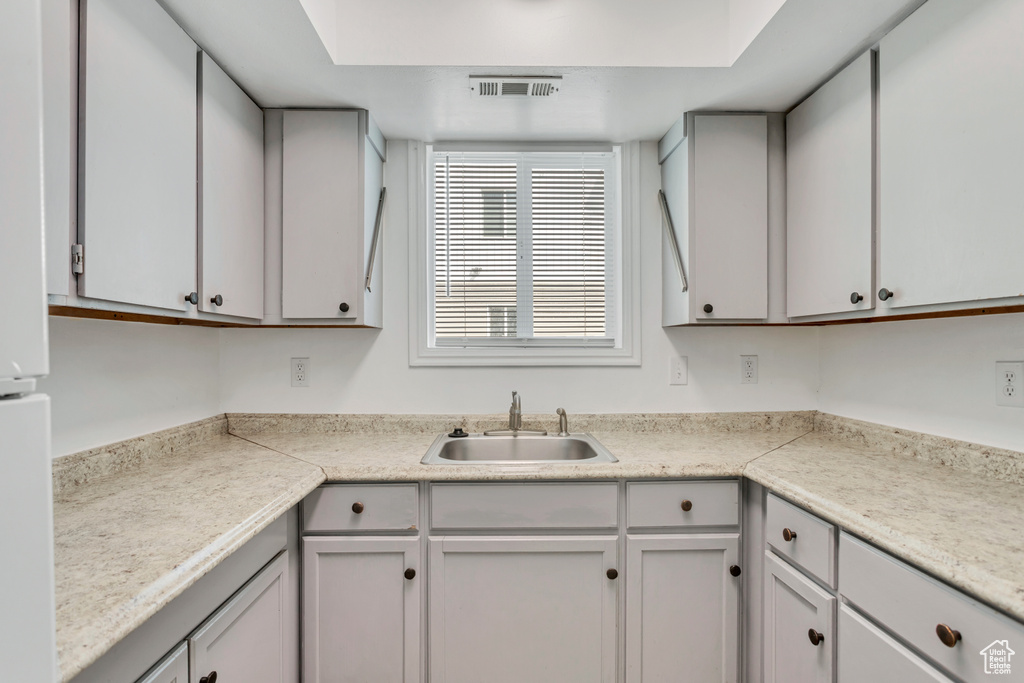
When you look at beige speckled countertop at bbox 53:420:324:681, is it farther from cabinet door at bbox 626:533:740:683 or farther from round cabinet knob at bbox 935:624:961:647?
round cabinet knob at bbox 935:624:961:647

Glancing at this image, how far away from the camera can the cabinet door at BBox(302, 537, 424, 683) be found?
1506 mm

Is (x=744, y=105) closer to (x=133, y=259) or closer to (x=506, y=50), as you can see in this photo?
(x=506, y=50)

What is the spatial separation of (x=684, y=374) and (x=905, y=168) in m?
1.06

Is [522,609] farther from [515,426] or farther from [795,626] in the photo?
[795,626]

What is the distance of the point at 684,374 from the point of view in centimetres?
209

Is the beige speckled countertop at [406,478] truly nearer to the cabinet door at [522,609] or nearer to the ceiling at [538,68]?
the cabinet door at [522,609]

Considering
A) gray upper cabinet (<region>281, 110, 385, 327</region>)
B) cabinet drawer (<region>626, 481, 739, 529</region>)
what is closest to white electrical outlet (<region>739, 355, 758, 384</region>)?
cabinet drawer (<region>626, 481, 739, 529</region>)

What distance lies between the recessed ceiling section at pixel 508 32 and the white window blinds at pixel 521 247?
67 centimetres

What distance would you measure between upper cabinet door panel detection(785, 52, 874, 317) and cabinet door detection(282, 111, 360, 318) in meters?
1.62

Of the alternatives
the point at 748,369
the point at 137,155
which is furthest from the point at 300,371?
the point at 748,369

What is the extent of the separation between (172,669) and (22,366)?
2.53ft

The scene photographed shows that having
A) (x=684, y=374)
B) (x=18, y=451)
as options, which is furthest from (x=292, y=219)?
(x=684, y=374)

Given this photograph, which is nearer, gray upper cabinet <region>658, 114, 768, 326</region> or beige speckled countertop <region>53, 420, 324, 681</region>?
beige speckled countertop <region>53, 420, 324, 681</region>

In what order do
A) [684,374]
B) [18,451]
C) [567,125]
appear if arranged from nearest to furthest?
[18,451] → [567,125] → [684,374]
